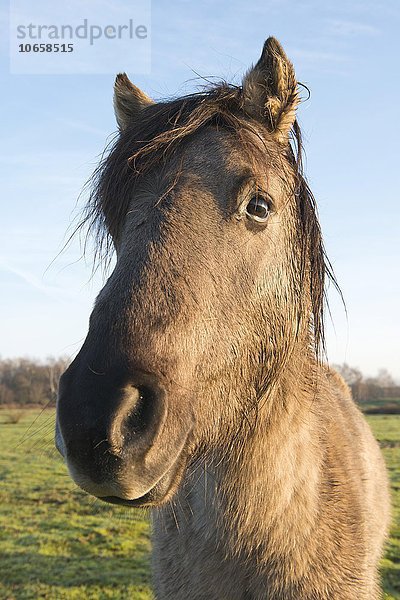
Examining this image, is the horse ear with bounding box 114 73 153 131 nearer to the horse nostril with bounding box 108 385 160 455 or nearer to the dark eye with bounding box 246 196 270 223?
→ the dark eye with bounding box 246 196 270 223

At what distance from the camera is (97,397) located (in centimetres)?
205

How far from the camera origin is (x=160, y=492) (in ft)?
7.61

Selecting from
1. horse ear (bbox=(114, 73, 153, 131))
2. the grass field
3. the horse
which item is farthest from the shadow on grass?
horse ear (bbox=(114, 73, 153, 131))

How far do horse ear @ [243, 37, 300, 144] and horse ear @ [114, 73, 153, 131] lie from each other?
0.83 metres

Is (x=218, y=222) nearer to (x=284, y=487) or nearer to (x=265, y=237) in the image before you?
(x=265, y=237)

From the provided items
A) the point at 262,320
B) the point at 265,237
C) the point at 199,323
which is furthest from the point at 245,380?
the point at 265,237

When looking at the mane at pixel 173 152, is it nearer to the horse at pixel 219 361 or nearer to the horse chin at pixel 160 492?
the horse at pixel 219 361

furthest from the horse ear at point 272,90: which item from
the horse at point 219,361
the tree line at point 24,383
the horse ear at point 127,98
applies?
the tree line at point 24,383

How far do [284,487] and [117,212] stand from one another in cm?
179

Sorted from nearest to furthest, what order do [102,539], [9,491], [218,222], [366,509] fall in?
[218,222] < [366,509] < [102,539] < [9,491]

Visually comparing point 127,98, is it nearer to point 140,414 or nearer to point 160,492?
point 140,414

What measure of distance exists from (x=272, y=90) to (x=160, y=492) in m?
2.20

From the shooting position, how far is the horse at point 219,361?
218cm

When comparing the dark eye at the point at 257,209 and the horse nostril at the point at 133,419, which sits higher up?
the dark eye at the point at 257,209
